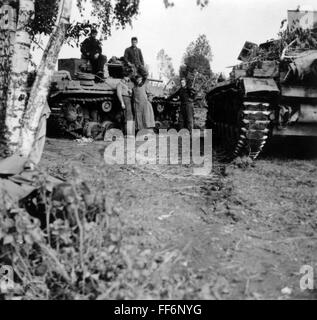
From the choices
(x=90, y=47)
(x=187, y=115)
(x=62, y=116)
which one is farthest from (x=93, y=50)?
(x=187, y=115)

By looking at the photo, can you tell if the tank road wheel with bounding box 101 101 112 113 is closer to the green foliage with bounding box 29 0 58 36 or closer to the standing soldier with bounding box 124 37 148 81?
the standing soldier with bounding box 124 37 148 81

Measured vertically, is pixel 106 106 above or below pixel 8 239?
above

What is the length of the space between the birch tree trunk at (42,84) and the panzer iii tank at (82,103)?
6032mm

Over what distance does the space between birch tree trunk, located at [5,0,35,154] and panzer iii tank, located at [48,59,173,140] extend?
588 centimetres

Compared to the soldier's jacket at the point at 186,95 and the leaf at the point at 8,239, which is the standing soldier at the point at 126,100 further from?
the leaf at the point at 8,239

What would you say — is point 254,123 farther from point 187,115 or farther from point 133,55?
point 133,55

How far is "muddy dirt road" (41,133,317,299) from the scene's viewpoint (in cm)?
378

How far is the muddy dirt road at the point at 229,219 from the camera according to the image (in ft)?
12.4

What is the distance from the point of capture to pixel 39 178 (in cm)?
374

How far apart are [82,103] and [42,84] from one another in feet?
21.3

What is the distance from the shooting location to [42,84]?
5742 mm

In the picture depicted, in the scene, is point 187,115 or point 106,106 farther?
point 106,106

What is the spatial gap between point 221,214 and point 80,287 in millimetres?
2296
